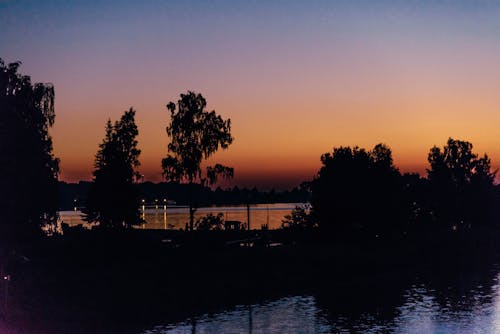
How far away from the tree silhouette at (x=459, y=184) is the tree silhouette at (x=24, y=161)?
67052mm

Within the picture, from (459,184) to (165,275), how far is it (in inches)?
2652

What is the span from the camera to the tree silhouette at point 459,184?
313ft

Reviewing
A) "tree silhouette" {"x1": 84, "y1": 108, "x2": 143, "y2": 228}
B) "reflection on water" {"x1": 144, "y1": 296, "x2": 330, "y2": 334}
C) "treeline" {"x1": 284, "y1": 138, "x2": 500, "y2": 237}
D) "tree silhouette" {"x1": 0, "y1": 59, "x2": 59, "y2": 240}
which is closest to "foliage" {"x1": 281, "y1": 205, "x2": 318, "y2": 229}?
"treeline" {"x1": 284, "y1": 138, "x2": 500, "y2": 237}

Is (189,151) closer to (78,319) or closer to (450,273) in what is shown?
(450,273)

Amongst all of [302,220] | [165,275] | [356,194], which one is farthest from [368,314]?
[302,220]

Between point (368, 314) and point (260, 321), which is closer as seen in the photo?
point (260, 321)

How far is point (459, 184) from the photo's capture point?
3949 inches

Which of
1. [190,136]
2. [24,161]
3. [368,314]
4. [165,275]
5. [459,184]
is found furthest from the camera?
[459,184]

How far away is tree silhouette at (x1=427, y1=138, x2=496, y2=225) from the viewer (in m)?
95.4

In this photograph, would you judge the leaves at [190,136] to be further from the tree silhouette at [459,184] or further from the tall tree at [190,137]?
the tree silhouette at [459,184]

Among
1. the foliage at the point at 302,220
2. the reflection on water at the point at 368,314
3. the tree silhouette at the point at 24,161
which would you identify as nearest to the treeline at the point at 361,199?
the foliage at the point at 302,220

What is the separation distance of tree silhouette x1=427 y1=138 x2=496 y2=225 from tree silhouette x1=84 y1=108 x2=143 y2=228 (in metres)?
45.8

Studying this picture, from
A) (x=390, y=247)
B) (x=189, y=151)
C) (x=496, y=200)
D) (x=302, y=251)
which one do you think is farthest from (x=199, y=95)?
(x=496, y=200)

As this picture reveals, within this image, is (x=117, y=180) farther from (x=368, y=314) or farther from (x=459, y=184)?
(x=459, y=184)
